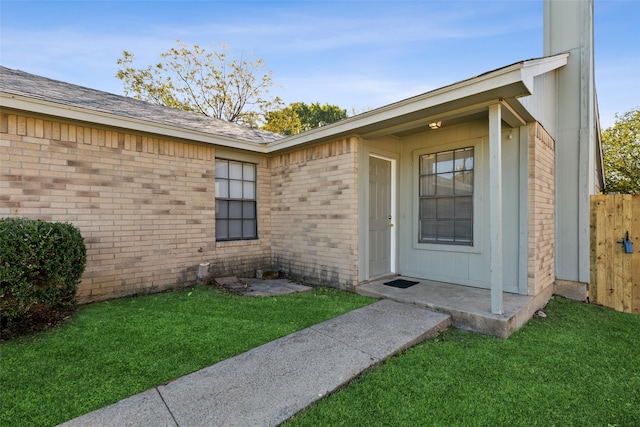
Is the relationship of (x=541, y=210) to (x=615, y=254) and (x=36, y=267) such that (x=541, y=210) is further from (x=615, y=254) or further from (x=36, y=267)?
(x=36, y=267)

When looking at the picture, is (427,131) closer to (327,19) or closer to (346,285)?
(346,285)

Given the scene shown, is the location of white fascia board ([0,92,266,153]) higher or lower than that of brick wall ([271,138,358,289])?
higher

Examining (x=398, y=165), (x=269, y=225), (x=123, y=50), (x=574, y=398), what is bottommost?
(x=574, y=398)

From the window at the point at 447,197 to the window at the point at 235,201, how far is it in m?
3.45

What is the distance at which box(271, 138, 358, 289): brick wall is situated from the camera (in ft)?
16.5

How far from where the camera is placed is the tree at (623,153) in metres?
14.7

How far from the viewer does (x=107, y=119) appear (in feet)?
14.1

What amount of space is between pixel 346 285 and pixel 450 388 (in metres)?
2.77

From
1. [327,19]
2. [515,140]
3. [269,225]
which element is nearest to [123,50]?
[327,19]

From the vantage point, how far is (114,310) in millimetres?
3971

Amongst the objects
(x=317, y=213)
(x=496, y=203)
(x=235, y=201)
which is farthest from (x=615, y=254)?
(x=235, y=201)

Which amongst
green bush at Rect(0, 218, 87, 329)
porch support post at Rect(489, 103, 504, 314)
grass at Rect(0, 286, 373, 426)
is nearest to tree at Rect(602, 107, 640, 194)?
porch support post at Rect(489, 103, 504, 314)

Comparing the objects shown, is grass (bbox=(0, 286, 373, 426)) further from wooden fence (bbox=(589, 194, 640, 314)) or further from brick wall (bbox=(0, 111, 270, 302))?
wooden fence (bbox=(589, 194, 640, 314))

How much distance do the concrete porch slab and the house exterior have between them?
0.17m
